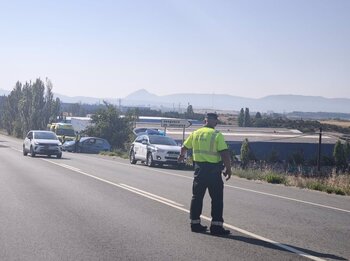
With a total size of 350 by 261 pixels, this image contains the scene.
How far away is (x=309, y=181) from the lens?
19828mm

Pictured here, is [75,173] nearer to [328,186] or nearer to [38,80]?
[328,186]

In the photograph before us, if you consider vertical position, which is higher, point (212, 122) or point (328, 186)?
point (212, 122)

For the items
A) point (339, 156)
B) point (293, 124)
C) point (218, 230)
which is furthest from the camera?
point (293, 124)

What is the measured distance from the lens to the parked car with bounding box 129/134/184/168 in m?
27.7

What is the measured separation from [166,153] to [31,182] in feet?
35.6

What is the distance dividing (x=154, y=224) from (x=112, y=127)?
46.3m

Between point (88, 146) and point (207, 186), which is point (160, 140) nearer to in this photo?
point (207, 186)

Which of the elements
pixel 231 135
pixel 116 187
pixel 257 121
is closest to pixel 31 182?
pixel 116 187

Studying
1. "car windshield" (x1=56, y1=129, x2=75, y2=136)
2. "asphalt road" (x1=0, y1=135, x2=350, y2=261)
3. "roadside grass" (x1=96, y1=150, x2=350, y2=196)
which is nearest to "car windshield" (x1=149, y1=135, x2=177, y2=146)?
"roadside grass" (x1=96, y1=150, x2=350, y2=196)

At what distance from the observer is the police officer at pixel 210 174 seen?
9336mm

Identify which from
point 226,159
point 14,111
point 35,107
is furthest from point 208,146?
point 14,111

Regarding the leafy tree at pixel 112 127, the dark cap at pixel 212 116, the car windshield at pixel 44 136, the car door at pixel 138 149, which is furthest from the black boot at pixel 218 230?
the leafy tree at pixel 112 127

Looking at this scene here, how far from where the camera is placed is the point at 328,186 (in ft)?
61.9

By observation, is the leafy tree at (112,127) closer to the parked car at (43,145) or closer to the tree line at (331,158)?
the tree line at (331,158)
